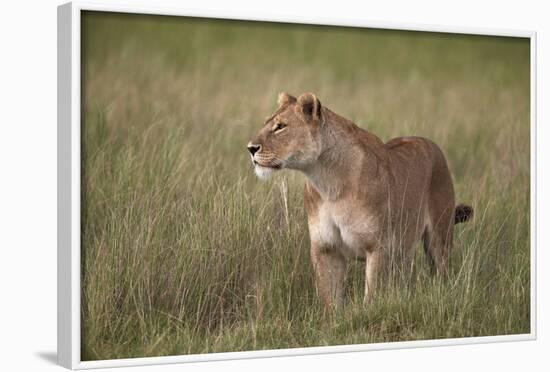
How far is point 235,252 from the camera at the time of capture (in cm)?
829

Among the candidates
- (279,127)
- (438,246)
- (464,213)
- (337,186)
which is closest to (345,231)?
(337,186)

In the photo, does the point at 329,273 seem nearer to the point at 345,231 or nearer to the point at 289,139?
the point at 345,231

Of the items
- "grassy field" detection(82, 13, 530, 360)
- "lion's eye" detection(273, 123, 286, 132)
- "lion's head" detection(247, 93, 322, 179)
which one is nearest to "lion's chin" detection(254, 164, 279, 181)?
"lion's head" detection(247, 93, 322, 179)

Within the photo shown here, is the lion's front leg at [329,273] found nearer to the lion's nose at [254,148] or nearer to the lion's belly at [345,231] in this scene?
the lion's belly at [345,231]

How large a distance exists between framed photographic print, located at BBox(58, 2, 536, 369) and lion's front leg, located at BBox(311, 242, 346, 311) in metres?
0.01

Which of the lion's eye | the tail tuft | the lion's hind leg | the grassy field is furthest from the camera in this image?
the tail tuft

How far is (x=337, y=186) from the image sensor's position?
8070mm

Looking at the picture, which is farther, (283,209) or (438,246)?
(438,246)

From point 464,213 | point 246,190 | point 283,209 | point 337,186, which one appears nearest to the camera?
point 337,186

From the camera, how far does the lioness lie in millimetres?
7941

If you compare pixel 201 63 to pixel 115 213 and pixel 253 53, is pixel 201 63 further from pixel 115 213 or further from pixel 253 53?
pixel 115 213

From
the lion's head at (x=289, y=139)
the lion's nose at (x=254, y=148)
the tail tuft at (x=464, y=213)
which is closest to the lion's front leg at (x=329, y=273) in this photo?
the lion's head at (x=289, y=139)

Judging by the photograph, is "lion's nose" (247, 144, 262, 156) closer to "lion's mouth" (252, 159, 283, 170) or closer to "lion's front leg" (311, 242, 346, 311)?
"lion's mouth" (252, 159, 283, 170)

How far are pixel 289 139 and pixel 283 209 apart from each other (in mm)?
830
